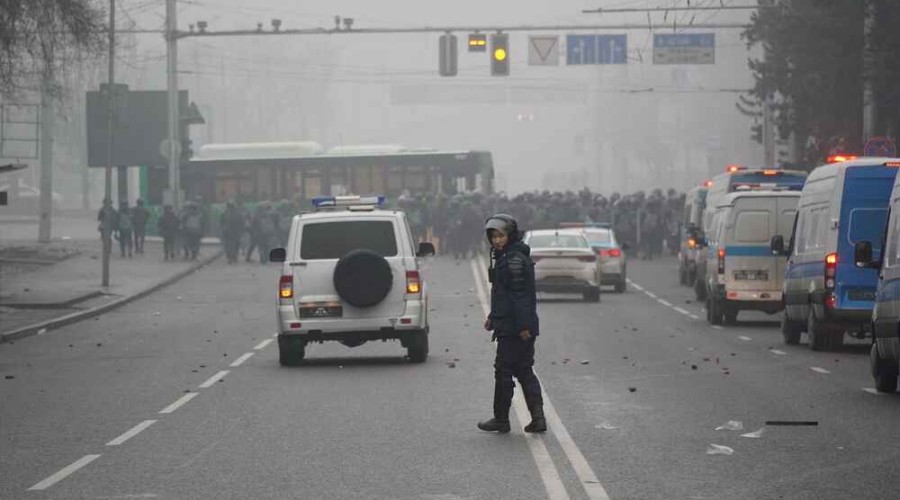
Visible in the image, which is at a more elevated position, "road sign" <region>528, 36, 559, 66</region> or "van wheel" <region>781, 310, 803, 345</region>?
"road sign" <region>528, 36, 559, 66</region>

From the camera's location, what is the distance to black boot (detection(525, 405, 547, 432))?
15.4 meters

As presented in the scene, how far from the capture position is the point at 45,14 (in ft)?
113

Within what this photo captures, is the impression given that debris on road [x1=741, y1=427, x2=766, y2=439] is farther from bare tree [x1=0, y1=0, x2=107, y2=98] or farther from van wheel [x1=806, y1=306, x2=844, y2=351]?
bare tree [x1=0, y1=0, x2=107, y2=98]

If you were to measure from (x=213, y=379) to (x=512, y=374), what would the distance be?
6.94 metres

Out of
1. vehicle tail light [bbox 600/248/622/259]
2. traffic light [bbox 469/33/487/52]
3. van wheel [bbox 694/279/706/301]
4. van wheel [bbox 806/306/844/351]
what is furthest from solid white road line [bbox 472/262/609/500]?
traffic light [bbox 469/33/487/52]

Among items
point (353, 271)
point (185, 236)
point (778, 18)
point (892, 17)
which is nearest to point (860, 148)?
point (778, 18)

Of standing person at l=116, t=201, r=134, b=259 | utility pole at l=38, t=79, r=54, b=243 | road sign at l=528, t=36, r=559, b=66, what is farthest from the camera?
utility pole at l=38, t=79, r=54, b=243

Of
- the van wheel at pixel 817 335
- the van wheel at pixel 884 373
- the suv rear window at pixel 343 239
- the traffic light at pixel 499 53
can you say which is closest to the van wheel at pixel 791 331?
the van wheel at pixel 817 335

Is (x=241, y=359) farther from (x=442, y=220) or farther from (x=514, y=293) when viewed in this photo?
(x=442, y=220)

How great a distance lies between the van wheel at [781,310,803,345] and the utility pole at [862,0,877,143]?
1343 centimetres

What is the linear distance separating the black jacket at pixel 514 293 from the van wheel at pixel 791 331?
12.4 meters

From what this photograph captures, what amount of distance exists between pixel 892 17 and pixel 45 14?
17.1m

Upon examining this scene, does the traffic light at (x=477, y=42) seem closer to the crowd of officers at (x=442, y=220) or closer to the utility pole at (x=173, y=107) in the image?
the utility pole at (x=173, y=107)

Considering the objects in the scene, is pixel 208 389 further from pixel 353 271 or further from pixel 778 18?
pixel 778 18
